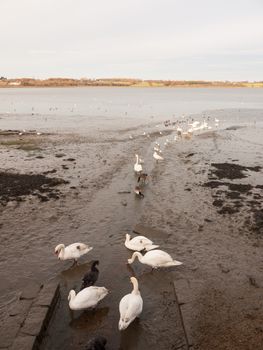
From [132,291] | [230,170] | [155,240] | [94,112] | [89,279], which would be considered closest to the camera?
[132,291]

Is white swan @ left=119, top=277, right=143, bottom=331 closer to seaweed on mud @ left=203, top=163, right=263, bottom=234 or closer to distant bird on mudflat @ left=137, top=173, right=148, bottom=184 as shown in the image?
seaweed on mud @ left=203, top=163, right=263, bottom=234

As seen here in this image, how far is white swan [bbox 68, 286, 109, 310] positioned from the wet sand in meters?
0.32

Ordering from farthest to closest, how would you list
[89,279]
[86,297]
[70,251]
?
[70,251] < [89,279] < [86,297]

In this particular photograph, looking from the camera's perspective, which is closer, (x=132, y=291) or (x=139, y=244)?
(x=132, y=291)

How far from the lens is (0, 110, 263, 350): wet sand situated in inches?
343

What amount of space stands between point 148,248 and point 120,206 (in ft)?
14.7

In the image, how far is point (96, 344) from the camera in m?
7.63

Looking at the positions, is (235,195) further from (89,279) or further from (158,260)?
(89,279)

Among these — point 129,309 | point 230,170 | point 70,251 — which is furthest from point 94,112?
point 129,309

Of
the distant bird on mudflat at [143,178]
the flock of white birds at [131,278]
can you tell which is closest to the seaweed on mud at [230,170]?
the distant bird on mudflat at [143,178]

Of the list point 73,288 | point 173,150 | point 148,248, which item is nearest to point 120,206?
point 148,248

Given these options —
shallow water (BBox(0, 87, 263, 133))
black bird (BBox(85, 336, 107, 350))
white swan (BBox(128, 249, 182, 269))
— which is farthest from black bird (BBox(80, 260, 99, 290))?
shallow water (BBox(0, 87, 263, 133))

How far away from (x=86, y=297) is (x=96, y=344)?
5.23 feet

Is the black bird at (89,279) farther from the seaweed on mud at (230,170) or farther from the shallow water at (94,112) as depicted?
the shallow water at (94,112)
